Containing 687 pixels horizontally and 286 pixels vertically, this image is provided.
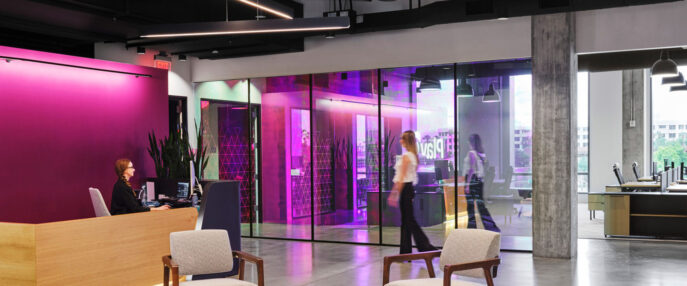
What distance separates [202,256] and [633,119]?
1348 cm

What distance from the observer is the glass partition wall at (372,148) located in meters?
8.78

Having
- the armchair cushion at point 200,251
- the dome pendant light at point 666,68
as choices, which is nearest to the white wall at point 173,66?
the armchair cushion at point 200,251

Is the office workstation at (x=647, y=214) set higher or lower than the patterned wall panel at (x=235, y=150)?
lower

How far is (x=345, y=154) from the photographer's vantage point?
32.3ft

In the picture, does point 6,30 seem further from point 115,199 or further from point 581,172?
point 581,172

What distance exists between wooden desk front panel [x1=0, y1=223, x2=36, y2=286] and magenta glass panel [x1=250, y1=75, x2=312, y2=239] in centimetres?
543

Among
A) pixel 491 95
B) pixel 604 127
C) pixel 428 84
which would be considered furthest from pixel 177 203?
pixel 604 127

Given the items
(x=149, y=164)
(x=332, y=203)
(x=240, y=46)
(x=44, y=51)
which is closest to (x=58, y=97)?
(x=44, y=51)

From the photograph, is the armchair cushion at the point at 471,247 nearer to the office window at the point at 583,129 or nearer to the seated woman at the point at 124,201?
the seated woman at the point at 124,201

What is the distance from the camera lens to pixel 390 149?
948 centimetres

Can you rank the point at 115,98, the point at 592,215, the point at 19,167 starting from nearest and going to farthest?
the point at 19,167 → the point at 115,98 → the point at 592,215

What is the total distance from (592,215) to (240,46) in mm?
8178

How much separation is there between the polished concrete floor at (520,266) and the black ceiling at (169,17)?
294 centimetres

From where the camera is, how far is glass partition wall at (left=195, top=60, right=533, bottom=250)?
8.78m
